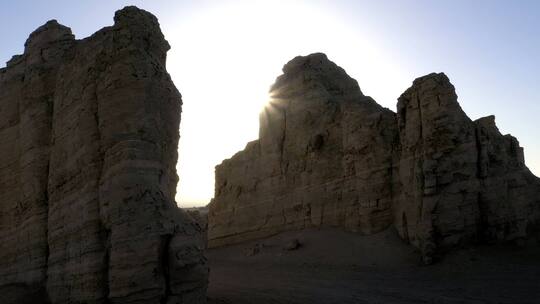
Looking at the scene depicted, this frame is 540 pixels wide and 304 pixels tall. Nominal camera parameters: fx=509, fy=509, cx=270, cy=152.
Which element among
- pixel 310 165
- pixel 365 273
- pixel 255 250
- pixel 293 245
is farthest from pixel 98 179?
pixel 310 165

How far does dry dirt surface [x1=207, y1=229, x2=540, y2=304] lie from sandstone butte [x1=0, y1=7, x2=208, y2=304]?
2.98 m

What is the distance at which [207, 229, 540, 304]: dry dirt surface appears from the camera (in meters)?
13.7

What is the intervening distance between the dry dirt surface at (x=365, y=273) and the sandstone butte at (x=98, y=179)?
2.98 m

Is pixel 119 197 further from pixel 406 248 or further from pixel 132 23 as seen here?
pixel 406 248

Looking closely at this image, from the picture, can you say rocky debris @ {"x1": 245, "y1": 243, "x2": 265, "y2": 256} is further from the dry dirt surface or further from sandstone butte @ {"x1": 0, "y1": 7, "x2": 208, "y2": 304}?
sandstone butte @ {"x1": 0, "y1": 7, "x2": 208, "y2": 304}

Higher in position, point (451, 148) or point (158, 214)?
point (451, 148)

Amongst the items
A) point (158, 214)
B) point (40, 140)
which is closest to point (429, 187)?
point (158, 214)

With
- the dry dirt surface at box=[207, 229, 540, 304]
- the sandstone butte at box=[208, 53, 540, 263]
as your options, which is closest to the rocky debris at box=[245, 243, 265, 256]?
the dry dirt surface at box=[207, 229, 540, 304]

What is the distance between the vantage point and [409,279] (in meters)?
16.5

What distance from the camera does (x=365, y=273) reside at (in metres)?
18.2

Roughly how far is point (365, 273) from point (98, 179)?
36.2 ft

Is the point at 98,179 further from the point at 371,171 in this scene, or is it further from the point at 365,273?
the point at 371,171

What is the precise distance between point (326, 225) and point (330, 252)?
7.10 feet

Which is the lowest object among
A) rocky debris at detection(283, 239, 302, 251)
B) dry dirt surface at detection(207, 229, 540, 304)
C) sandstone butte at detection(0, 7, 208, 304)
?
dry dirt surface at detection(207, 229, 540, 304)
